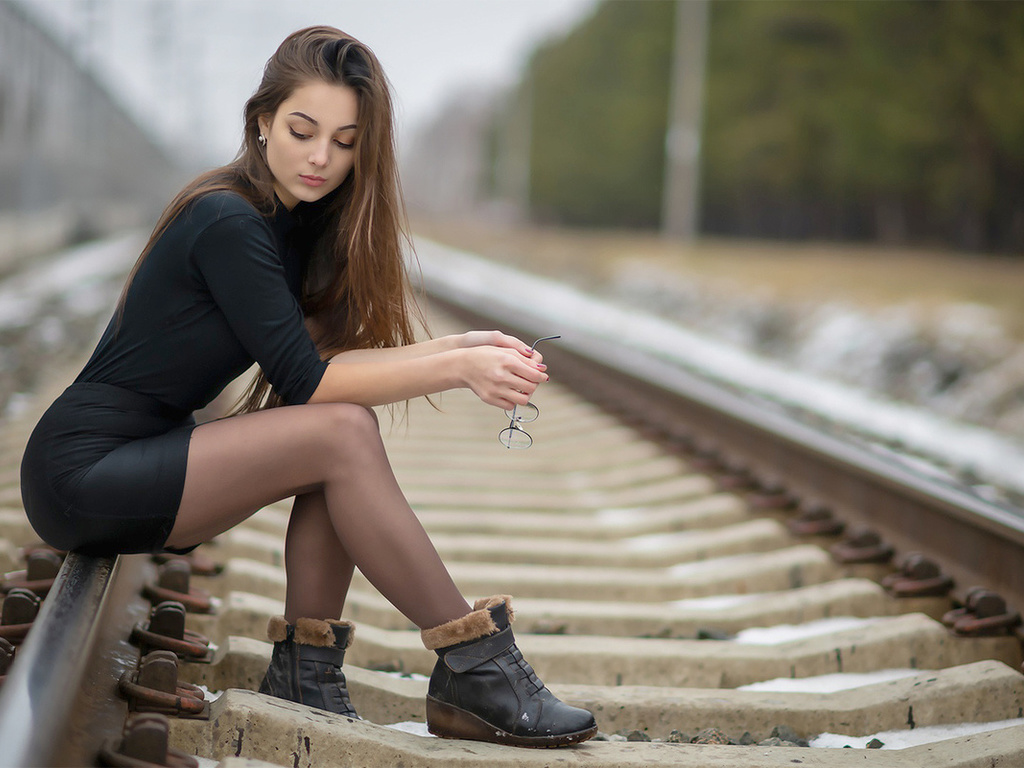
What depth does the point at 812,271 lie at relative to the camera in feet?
54.1

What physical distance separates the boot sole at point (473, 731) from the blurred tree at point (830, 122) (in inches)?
737

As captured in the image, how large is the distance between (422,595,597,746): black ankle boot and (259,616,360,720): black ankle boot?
17 centimetres

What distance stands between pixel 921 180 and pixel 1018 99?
584cm

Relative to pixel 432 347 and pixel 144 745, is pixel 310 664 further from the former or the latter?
pixel 432 347

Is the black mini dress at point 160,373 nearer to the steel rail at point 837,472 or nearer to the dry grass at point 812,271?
the steel rail at point 837,472

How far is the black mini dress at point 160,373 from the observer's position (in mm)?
2035

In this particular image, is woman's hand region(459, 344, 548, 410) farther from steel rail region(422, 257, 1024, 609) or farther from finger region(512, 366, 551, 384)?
steel rail region(422, 257, 1024, 609)

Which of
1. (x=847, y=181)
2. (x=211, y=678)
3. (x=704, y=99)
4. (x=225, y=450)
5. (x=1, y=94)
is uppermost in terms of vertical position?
(x=704, y=99)

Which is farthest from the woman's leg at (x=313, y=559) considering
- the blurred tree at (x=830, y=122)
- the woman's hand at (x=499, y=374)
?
the blurred tree at (x=830, y=122)

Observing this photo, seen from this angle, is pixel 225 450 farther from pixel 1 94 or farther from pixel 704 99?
pixel 704 99

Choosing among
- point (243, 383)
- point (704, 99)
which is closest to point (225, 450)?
point (243, 383)

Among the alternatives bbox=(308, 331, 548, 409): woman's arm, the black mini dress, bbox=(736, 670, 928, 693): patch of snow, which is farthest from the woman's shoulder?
bbox=(736, 670, 928, 693): patch of snow

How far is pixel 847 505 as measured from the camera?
3.62 m

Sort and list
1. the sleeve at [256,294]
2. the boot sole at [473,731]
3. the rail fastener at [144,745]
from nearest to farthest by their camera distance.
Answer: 1. the rail fastener at [144,745]
2. the boot sole at [473,731]
3. the sleeve at [256,294]
